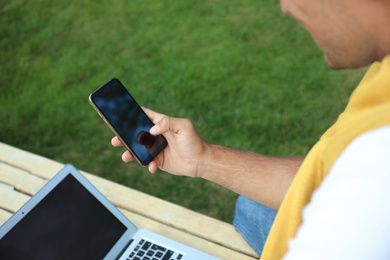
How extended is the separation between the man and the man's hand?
0.04ft

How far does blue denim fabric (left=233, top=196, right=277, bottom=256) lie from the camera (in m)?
1.52

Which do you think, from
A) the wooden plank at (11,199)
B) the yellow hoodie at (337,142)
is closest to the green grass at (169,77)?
the wooden plank at (11,199)

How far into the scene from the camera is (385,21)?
0.92 metres

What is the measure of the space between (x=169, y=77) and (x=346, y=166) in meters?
2.28

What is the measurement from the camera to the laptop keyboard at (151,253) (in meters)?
1.48

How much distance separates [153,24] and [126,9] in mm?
265

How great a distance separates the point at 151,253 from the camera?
58.5 inches

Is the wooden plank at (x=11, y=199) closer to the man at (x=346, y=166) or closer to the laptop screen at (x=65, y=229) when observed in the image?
the laptop screen at (x=65, y=229)

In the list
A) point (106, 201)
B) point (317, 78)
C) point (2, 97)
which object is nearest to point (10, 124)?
point (2, 97)

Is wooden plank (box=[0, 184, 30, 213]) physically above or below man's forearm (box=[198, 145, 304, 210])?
above

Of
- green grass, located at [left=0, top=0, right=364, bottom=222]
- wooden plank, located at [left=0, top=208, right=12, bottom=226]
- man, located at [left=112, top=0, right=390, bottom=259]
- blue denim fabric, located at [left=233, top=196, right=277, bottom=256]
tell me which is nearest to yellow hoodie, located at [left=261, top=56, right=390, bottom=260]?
man, located at [left=112, top=0, right=390, bottom=259]

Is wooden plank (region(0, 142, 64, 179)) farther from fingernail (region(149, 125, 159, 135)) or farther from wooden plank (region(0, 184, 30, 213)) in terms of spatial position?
fingernail (region(149, 125, 159, 135))

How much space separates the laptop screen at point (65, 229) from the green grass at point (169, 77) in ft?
3.44

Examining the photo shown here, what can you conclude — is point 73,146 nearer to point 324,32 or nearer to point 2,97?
point 2,97
